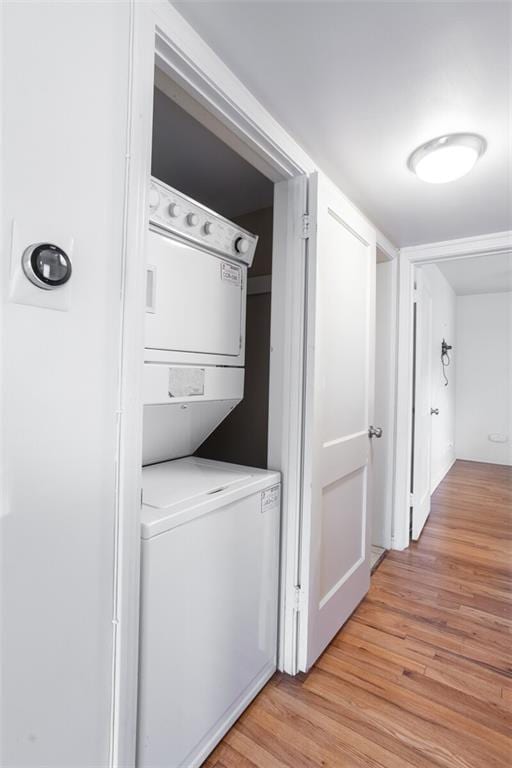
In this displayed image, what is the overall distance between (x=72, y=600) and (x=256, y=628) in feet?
2.94

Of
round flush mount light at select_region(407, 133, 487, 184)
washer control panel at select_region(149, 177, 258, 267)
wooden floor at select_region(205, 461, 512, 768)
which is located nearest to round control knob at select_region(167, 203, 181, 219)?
washer control panel at select_region(149, 177, 258, 267)

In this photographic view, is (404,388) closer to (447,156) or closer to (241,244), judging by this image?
(447,156)

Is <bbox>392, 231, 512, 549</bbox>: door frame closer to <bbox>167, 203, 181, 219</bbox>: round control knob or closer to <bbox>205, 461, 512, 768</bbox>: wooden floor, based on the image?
<bbox>205, 461, 512, 768</bbox>: wooden floor

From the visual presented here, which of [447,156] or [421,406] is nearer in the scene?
[447,156]

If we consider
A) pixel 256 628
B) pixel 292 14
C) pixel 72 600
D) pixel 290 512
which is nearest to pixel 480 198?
pixel 292 14

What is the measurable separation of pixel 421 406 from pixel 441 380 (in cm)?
171

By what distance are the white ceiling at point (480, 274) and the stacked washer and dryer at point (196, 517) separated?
2931 millimetres

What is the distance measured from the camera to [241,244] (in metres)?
1.52

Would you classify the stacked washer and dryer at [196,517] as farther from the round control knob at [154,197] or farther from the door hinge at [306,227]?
the door hinge at [306,227]

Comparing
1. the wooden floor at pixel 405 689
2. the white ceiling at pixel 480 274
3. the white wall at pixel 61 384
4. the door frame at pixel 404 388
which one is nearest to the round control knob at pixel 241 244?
the white wall at pixel 61 384

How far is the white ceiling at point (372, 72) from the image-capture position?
0.98 meters

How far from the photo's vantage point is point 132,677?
0.94 metres

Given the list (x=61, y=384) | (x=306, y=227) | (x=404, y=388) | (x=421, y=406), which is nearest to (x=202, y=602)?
(x=61, y=384)

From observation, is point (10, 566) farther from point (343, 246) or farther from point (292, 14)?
point (343, 246)
